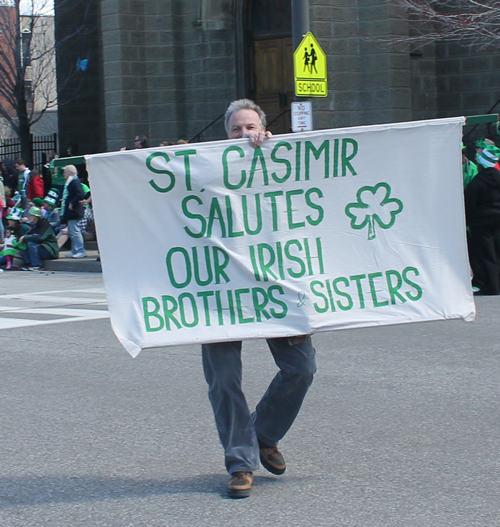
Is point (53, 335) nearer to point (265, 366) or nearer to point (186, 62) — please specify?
point (265, 366)

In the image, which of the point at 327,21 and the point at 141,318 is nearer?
the point at 141,318

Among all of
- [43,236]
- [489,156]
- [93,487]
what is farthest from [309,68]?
[93,487]

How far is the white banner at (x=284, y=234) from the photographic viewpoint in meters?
4.45

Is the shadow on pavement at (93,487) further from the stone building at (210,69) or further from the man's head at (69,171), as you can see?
the stone building at (210,69)

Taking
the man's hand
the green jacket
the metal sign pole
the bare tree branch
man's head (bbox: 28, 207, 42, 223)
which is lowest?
man's head (bbox: 28, 207, 42, 223)

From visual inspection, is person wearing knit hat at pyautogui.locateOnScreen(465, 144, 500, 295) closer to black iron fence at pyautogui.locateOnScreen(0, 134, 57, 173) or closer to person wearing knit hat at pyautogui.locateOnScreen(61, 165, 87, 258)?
person wearing knit hat at pyautogui.locateOnScreen(61, 165, 87, 258)

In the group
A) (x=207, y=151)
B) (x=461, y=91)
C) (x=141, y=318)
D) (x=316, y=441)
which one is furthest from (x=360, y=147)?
(x=461, y=91)

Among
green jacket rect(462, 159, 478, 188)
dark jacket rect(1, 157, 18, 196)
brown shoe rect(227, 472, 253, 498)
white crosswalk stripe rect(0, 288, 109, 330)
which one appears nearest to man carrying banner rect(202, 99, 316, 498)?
brown shoe rect(227, 472, 253, 498)

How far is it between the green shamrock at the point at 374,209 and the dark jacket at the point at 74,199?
12.6 m

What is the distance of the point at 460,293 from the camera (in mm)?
4660

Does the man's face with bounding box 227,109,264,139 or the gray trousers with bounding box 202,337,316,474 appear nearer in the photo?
the gray trousers with bounding box 202,337,316,474

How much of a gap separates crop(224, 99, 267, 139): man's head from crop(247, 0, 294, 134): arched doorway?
15821mm

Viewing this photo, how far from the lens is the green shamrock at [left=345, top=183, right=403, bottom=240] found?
4.59 metres

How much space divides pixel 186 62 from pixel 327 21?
4330mm
